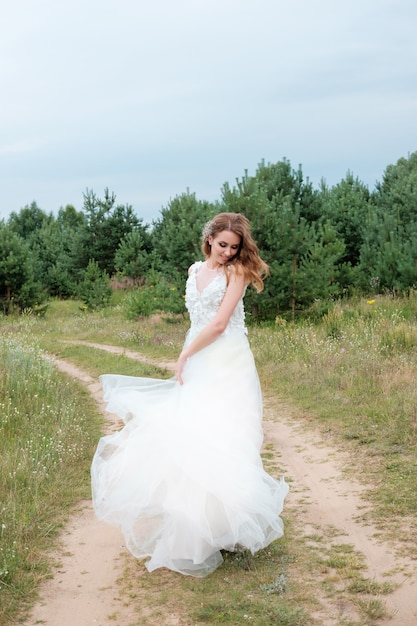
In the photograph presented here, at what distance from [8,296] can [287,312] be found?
609 inches

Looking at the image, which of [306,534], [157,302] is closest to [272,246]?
[157,302]

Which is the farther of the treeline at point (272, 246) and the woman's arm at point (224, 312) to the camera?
the treeline at point (272, 246)

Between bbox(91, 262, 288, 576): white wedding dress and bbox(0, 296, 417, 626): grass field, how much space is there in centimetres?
32

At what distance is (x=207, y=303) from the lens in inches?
183

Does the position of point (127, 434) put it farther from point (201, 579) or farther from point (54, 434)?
point (54, 434)

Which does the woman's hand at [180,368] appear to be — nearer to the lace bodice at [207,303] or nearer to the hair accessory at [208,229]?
the lace bodice at [207,303]

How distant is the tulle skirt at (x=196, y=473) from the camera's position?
436 cm

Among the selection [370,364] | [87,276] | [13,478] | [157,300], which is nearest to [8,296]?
[87,276]

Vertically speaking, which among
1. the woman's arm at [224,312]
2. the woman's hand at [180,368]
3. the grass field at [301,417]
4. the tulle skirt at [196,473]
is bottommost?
the grass field at [301,417]

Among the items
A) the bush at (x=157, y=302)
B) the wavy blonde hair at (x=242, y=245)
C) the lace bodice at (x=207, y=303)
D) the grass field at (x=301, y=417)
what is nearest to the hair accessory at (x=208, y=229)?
the wavy blonde hair at (x=242, y=245)

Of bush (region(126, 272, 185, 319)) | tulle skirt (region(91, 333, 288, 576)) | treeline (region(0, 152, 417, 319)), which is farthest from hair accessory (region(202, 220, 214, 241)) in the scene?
bush (region(126, 272, 185, 319))

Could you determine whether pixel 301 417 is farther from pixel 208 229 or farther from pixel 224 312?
pixel 208 229

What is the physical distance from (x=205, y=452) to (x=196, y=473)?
0.15 m

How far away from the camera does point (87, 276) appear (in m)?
30.4
